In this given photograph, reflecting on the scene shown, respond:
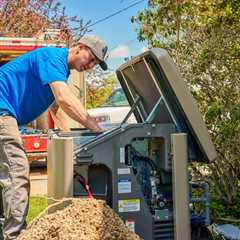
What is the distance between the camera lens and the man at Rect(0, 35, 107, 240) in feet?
13.7

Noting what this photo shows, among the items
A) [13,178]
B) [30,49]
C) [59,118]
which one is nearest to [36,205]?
[59,118]

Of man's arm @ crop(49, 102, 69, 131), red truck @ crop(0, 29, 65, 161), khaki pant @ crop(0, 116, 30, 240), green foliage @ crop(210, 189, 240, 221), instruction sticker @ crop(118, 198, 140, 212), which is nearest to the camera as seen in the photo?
instruction sticker @ crop(118, 198, 140, 212)

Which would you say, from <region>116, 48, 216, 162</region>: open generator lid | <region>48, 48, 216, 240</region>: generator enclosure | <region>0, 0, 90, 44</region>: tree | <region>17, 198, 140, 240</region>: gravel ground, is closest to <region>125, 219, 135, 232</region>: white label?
<region>48, 48, 216, 240</region>: generator enclosure

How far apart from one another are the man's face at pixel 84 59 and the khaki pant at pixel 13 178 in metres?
0.66

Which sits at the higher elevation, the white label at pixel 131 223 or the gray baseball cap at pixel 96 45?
the gray baseball cap at pixel 96 45

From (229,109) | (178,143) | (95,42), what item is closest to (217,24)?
(229,109)

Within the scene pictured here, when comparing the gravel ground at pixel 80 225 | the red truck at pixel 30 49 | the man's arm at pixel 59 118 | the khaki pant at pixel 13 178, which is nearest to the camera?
the gravel ground at pixel 80 225

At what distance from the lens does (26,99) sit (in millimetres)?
4535

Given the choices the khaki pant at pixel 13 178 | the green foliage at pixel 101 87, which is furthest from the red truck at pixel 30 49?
the green foliage at pixel 101 87

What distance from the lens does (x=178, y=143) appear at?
388 centimetres

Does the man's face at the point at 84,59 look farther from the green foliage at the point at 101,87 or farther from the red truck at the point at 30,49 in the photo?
the green foliage at the point at 101,87

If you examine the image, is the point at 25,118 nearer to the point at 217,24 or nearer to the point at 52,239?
the point at 52,239

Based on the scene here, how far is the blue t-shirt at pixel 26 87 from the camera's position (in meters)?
4.45

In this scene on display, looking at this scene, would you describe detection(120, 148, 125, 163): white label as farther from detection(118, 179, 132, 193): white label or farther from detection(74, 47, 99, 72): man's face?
detection(74, 47, 99, 72): man's face
